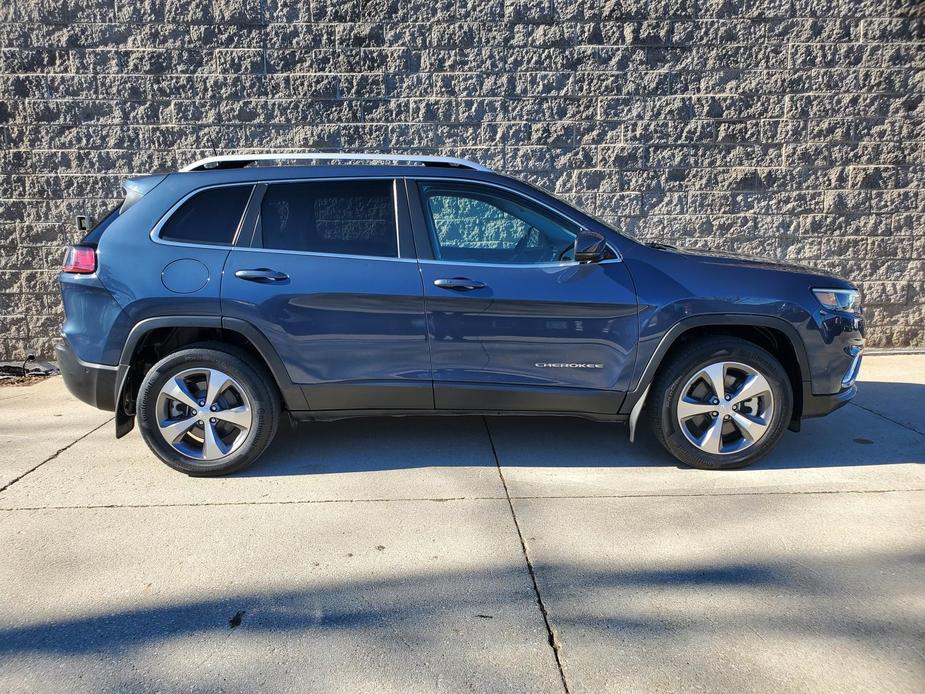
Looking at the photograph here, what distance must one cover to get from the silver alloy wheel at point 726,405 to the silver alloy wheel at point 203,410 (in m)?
2.56

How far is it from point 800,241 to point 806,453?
3.71 metres

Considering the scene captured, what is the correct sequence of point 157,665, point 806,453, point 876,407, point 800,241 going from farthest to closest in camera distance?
1. point 800,241
2. point 876,407
3. point 806,453
4. point 157,665

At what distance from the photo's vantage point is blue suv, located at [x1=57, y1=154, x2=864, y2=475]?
13.2ft

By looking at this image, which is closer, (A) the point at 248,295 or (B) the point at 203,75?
(A) the point at 248,295

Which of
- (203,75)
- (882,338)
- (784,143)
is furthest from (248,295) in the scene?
(882,338)

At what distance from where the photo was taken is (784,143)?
7.35 meters

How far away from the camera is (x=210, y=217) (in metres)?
4.11

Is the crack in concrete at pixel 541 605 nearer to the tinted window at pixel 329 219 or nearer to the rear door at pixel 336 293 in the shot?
the rear door at pixel 336 293

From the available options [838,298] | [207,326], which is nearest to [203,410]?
[207,326]

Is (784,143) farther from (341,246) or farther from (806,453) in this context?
(341,246)

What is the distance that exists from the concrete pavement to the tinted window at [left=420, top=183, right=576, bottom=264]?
1.27 m

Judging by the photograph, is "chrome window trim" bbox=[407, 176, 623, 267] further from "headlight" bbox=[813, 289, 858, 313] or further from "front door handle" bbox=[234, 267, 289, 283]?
"headlight" bbox=[813, 289, 858, 313]

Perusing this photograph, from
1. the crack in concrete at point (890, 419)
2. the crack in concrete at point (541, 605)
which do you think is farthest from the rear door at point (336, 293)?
the crack in concrete at point (890, 419)

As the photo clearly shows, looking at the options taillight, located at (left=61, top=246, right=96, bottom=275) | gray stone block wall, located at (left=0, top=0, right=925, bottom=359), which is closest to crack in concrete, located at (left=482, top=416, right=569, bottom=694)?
taillight, located at (left=61, top=246, right=96, bottom=275)
